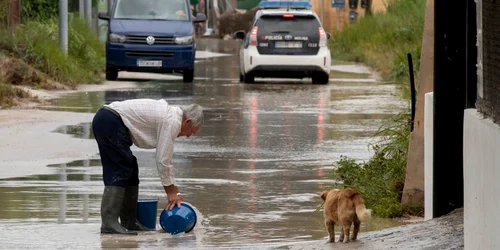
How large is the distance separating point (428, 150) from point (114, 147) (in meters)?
2.36

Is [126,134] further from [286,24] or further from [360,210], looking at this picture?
[286,24]

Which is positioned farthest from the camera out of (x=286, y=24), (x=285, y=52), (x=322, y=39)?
(x=286, y=24)

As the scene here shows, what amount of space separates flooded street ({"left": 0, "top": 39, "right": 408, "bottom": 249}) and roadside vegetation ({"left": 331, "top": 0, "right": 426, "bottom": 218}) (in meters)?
0.33

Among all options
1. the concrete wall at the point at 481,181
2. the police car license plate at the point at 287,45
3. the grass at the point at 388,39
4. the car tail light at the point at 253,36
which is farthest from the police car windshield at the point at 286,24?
the concrete wall at the point at 481,181

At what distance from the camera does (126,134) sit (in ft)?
31.0

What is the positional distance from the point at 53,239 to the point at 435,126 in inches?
113

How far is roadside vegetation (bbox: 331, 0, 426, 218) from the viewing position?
36.0 ft

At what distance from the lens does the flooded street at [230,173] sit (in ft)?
31.4

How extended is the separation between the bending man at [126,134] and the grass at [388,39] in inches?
597

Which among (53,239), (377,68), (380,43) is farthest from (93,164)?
(380,43)

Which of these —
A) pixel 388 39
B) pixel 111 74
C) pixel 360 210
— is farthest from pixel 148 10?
pixel 360 210

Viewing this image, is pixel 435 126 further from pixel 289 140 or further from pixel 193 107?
pixel 289 140

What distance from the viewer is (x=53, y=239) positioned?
926cm

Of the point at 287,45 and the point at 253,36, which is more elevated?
the point at 253,36
